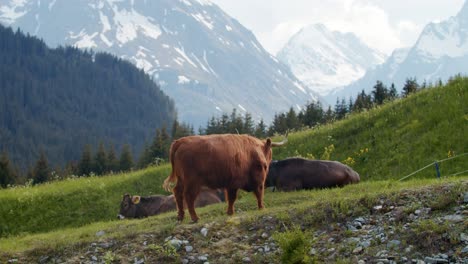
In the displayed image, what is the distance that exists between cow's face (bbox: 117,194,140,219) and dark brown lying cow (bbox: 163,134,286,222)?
7.21 m

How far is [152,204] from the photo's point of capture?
22.5 metres

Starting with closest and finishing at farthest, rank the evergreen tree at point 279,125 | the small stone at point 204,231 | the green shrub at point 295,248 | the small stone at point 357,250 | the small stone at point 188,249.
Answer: the green shrub at point 295,248, the small stone at point 357,250, the small stone at point 188,249, the small stone at point 204,231, the evergreen tree at point 279,125

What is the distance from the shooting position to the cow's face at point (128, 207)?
858 inches

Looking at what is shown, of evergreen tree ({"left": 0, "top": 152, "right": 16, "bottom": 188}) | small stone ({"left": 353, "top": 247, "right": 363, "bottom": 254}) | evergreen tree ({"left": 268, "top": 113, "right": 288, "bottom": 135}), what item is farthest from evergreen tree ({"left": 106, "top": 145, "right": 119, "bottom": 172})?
small stone ({"left": 353, "top": 247, "right": 363, "bottom": 254})

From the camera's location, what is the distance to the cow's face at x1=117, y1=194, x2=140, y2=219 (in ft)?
71.5

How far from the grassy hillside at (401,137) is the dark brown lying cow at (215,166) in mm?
7245

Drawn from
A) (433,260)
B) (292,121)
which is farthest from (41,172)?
(433,260)

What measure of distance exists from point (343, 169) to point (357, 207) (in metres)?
8.43

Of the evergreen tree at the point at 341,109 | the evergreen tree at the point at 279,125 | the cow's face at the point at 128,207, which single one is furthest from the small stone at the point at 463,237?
the evergreen tree at the point at 341,109

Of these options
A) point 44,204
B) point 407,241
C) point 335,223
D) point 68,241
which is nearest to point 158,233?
point 68,241

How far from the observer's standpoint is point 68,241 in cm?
1330

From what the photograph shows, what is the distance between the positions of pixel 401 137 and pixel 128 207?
11.3 metres

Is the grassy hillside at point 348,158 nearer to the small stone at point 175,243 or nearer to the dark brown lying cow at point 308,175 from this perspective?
the dark brown lying cow at point 308,175

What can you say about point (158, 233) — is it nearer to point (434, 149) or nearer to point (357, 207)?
point (357, 207)
